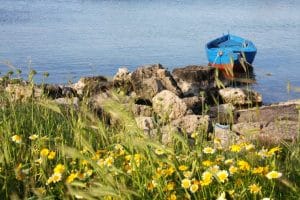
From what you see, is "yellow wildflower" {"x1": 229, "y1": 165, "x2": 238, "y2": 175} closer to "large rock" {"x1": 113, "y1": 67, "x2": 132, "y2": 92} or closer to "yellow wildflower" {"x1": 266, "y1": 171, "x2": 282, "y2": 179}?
"yellow wildflower" {"x1": 266, "y1": 171, "x2": 282, "y2": 179}

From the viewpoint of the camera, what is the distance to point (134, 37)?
38.9 m

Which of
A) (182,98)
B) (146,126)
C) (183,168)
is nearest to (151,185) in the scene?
(183,168)

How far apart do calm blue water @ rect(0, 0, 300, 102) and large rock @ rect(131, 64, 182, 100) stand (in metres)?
2.37

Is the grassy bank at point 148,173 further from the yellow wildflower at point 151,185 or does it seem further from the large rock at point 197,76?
the large rock at point 197,76

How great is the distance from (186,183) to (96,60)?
26.6 metres

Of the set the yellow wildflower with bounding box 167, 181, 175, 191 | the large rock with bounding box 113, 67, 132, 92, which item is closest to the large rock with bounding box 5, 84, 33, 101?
the yellow wildflower with bounding box 167, 181, 175, 191

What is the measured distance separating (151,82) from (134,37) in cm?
2309

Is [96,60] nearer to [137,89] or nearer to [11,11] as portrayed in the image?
[137,89]

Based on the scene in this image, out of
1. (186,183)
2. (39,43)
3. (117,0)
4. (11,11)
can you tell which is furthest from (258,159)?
(117,0)

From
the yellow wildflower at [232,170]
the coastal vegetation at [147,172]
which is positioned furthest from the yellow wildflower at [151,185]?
the yellow wildflower at [232,170]

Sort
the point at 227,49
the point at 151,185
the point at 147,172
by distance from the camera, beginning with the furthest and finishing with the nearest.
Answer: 1. the point at 227,49
2. the point at 147,172
3. the point at 151,185

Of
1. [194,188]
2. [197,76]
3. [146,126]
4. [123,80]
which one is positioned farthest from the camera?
[197,76]

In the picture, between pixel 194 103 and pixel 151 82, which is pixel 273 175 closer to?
pixel 194 103

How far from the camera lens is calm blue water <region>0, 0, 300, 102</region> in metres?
28.1
